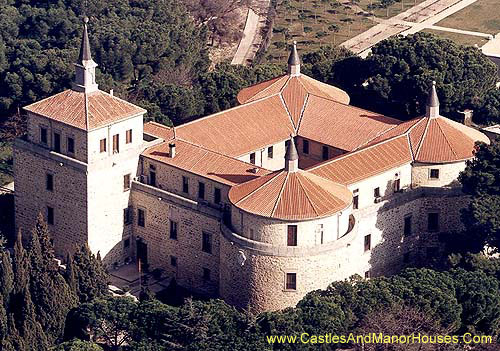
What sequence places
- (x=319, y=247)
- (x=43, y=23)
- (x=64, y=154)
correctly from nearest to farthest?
(x=319, y=247) < (x=64, y=154) < (x=43, y=23)

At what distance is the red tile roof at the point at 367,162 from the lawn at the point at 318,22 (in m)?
49.5

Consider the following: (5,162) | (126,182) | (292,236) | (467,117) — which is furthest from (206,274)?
(5,162)

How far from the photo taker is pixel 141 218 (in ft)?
368

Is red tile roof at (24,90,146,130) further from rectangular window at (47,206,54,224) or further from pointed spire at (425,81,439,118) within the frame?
pointed spire at (425,81,439,118)

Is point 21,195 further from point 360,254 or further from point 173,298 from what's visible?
point 360,254

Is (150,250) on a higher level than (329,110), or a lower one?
lower

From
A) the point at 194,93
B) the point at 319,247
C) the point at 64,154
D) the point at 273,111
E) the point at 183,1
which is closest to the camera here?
the point at 319,247

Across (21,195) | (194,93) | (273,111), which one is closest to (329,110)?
(273,111)

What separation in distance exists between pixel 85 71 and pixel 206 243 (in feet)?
46.4

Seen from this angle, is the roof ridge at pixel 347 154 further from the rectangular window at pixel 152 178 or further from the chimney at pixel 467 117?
the chimney at pixel 467 117

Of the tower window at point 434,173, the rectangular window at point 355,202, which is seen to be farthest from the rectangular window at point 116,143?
the tower window at point 434,173

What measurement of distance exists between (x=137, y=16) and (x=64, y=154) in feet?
148

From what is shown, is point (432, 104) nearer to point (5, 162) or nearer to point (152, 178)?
point (152, 178)

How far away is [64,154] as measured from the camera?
110 m
